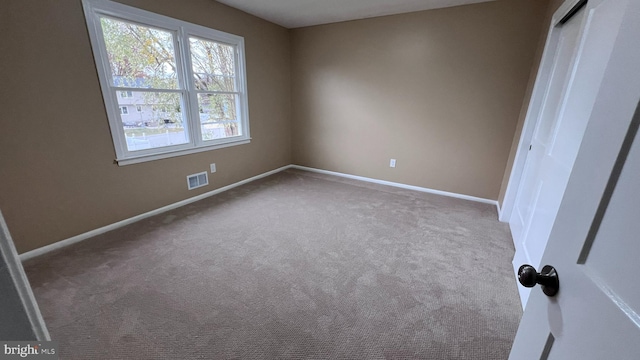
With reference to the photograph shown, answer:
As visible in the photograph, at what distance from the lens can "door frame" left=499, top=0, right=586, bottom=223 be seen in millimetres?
2131

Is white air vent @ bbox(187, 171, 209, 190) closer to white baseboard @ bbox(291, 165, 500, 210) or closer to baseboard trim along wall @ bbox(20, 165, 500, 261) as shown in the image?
baseboard trim along wall @ bbox(20, 165, 500, 261)

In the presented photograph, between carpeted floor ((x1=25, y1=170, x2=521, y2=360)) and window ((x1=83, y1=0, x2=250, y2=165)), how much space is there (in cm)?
89

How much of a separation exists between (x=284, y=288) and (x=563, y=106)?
224 centimetres

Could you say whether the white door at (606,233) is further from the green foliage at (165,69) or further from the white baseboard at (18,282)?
the green foliage at (165,69)

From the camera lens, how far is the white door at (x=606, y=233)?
1.36ft

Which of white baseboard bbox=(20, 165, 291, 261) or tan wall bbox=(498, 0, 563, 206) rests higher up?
tan wall bbox=(498, 0, 563, 206)

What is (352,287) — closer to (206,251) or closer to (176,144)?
(206,251)

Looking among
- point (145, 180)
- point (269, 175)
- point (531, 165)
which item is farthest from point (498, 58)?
point (145, 180)

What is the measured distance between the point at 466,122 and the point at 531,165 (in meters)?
1.16

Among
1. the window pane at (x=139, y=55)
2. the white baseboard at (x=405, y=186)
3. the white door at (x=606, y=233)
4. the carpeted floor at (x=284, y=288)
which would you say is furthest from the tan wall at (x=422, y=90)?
the white door at (x=606, y=233)

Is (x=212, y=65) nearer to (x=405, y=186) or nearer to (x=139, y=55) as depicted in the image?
(x=139, y=55)

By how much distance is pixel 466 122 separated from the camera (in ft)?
10.8

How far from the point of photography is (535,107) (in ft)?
7.80

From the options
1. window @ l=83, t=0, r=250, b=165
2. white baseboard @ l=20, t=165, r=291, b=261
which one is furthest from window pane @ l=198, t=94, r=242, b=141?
white baseboard @ l=20, t=165, r=291, b=261
